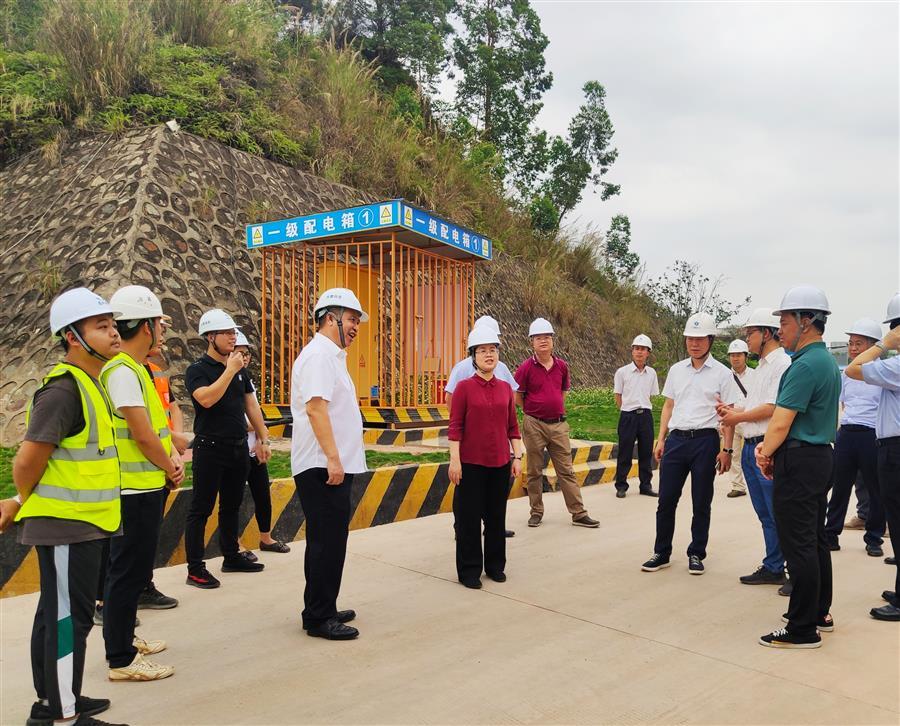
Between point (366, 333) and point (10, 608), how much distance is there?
26.0 feet

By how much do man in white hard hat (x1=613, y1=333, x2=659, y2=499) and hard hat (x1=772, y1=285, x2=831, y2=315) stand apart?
16.5ft

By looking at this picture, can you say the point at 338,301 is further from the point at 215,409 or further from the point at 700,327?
the point at 700,327

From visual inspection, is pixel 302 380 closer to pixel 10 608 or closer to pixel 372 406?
pixel 10 608

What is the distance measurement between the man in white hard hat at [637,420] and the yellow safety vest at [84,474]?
23.3 feet

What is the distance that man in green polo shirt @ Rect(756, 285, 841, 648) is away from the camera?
3979 millimetres

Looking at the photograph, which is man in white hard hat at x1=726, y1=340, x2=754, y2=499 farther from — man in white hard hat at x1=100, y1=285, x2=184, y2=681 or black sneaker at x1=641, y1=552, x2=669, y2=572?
man in white hard hat at x1=100, y1=285, x2=184, y2=681

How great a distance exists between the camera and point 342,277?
1154 cm

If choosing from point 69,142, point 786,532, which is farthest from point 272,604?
point 69,142

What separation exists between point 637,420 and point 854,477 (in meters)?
3.17

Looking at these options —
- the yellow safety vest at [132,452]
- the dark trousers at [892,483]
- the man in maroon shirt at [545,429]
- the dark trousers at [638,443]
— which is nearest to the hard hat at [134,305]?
the yellow safety vest at [132,452]

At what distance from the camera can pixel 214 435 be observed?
5.07 metres

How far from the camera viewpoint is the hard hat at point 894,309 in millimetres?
4500

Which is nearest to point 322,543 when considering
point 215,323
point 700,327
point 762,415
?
point 215,323

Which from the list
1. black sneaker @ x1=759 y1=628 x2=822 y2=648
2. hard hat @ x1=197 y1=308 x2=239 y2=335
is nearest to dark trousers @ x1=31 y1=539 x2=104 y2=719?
hard hat @ x1=197 y1=308 x2=239 y2=335
